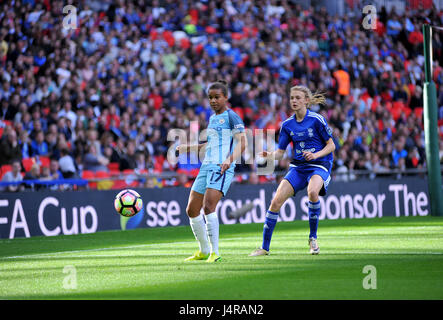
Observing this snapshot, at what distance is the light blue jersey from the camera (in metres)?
10.5

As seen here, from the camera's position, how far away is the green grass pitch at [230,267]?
7.69 metres

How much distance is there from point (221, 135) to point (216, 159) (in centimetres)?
30

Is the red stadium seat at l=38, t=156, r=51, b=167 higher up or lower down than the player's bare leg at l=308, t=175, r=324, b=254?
higher up

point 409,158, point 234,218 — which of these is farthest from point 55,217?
point 409,158

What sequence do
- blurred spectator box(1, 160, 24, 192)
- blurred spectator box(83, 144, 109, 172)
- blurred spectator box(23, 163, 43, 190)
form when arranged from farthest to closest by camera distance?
blurred spectator box(83, 144, 109, 172) < blurred spectator box(23, 163, 43, 190) < blurred spectator box(1, 160, 24, 192)

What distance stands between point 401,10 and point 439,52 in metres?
2.31

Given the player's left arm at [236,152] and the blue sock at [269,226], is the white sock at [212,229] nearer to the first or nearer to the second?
the player's left arm at [236,152]

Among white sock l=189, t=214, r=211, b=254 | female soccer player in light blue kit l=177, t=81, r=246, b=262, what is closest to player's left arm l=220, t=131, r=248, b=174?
female soccer player in light blue kit l=177, t=81, r=246, b=262

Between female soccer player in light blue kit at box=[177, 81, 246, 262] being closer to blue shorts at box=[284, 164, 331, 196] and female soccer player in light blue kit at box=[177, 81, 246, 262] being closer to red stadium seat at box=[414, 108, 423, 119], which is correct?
blue shorts at box=[284, 164, 331, 196]

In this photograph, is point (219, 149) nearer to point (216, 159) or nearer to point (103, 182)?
point (216, 159)

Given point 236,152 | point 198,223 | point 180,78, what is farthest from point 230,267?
point 180,78

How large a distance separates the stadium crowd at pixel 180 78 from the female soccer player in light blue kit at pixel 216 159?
302 inches

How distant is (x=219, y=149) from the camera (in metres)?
10.7

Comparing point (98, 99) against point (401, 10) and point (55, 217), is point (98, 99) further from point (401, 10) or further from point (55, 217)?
point (401, 10)
